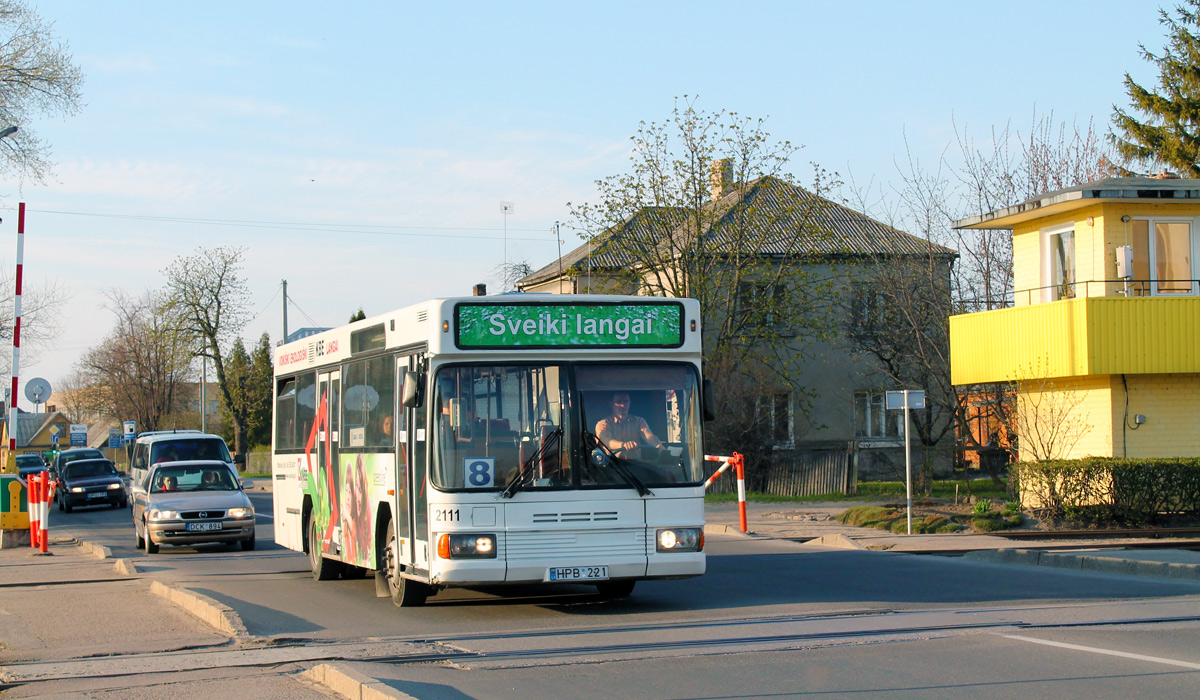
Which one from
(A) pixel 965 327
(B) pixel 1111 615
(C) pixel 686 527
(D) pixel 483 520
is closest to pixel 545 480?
(D) pixel 483 520

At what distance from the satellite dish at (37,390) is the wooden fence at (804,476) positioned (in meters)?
17.8

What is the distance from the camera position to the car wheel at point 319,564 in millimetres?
15125

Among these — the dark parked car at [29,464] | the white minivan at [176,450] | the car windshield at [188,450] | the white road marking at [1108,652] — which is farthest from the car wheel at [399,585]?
the dark parked car at [29,464]

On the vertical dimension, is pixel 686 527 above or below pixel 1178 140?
below

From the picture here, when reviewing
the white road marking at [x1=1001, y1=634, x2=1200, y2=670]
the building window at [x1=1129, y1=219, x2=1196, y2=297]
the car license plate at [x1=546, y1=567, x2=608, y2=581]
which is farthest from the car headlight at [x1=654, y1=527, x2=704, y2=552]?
the building window at [x1=1129, y1=219, x2=1196, y2=297]

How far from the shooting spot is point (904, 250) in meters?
35.2

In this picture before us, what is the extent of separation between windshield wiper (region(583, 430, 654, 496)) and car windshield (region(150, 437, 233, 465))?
1483 cm

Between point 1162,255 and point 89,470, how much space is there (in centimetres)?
3186

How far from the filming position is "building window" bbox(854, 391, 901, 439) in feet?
150

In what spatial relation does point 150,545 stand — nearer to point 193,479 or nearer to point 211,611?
point 193,479

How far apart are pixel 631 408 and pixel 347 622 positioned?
3.29 m

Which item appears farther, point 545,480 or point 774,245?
point 774,245

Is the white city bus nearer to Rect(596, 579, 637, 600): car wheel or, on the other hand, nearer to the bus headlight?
the bus headlight

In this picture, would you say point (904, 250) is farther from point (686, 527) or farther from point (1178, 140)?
point (686, 527)
